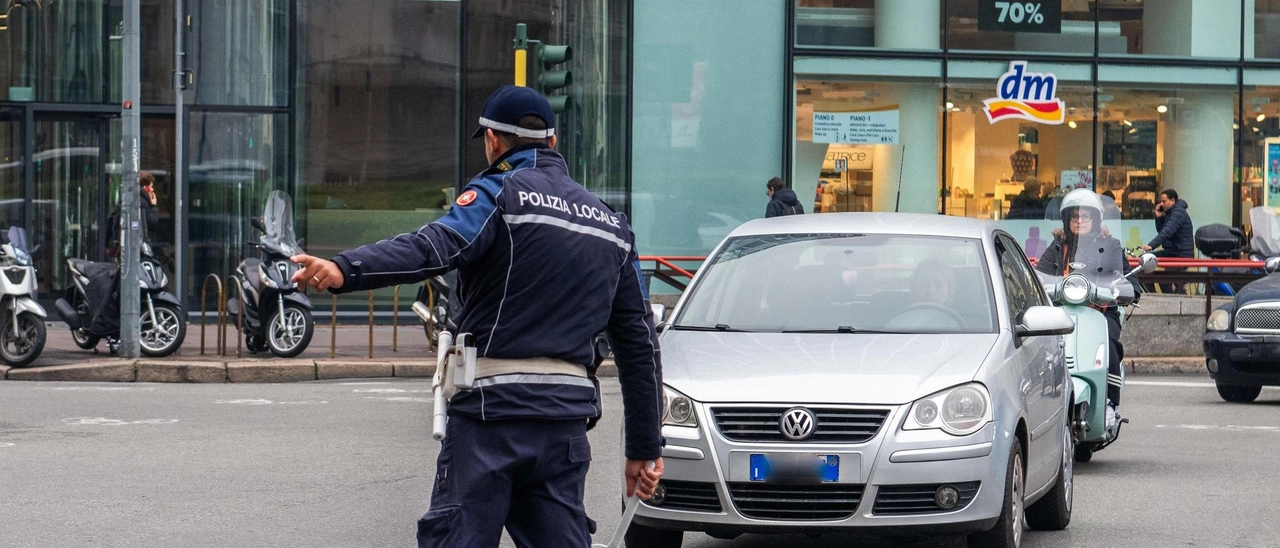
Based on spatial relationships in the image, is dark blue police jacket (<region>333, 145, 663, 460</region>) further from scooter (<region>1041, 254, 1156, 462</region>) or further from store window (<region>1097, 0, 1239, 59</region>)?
store window (<region>1097, 0, 1239, 59</region>)

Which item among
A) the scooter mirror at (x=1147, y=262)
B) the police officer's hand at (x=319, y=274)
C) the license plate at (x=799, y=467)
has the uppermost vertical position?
the police officer's hand at (x=319, y=274)

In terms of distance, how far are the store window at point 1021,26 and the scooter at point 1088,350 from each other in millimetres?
12190

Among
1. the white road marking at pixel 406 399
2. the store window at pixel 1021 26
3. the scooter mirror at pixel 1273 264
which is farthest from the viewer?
the store window at pixel 1021 26

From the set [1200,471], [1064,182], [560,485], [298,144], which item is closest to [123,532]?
[560,485]

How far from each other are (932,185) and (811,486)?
629 inches

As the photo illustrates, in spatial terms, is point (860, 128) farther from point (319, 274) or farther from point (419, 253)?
point (319, 274)

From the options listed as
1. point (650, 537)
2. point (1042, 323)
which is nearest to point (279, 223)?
point (650, 537)

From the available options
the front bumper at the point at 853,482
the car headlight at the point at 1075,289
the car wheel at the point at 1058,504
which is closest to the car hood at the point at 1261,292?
the car headlight at the point at 1075,289

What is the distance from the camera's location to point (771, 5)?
68.6 ft

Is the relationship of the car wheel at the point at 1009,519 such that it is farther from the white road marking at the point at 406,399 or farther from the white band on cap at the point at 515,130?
the white road marking at the point at 406,399

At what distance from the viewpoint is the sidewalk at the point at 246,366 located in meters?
14.3

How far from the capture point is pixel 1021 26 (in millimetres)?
21453

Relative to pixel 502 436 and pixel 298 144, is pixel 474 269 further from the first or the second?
pixel 298 144

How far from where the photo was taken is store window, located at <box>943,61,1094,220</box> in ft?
70.2
